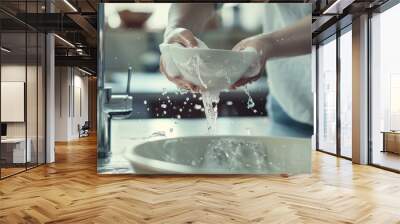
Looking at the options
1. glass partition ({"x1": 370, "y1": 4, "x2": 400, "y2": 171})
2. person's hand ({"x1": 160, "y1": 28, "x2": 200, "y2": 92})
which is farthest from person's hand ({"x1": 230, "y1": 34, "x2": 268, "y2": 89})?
glass partition ({"x1": 370, "y1": 4, "x2": 400, "y2": 171})

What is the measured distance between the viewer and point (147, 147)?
236 inches

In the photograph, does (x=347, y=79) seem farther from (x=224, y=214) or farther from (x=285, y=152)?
(x=224, y=214)

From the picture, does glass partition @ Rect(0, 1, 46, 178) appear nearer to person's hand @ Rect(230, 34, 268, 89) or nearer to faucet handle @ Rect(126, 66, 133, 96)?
faucet handle @ Rect(126, 66, 133, 96)

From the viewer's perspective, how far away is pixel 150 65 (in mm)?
6031

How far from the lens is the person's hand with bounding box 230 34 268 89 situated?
6.01 m

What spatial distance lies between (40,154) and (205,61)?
4112mm

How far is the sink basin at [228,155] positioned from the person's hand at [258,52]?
3.12 ft

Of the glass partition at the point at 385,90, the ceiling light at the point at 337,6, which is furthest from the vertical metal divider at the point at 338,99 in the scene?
the ceiling light at the point at 337,6

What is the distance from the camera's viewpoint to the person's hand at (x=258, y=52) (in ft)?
19.7

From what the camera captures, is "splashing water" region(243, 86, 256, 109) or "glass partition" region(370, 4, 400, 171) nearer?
"splashing water" region(243, 86, 256, 109)

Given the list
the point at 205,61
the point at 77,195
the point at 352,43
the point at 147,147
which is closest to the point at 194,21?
the point at 205,61

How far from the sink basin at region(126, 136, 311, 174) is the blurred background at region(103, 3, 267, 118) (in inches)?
18.0

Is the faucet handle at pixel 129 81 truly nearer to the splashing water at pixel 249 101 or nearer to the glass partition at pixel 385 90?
the splashing water at pixel 249 101

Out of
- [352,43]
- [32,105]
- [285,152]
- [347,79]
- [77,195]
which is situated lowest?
[77,195]
